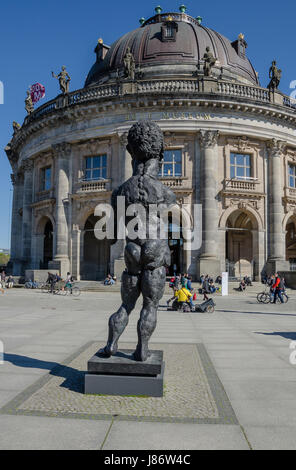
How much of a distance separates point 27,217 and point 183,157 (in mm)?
15687

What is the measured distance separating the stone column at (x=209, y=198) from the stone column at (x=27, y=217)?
16.3 metres

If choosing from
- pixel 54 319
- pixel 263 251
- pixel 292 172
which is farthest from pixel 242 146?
pixel 54 319

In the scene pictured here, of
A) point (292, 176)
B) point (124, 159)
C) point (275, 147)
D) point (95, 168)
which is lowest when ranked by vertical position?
point (292, 176)

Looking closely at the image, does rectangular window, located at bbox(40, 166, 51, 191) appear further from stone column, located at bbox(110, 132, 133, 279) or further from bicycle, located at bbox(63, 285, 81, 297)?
bicycle, located at bbox(63, 285, 81, 297)

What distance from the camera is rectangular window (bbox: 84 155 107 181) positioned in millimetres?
29297

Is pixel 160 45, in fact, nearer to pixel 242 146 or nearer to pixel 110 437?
pixel 242 146

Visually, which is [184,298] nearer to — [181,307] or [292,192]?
[181,307]

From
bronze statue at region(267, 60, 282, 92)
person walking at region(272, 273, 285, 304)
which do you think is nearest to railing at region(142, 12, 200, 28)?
bronze statue at region(267, 60, 282, 92)

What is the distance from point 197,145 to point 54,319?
19.7 meters

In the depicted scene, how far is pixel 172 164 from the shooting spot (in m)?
27.6

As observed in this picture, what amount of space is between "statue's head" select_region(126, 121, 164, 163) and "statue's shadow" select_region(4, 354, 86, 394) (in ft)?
10.4

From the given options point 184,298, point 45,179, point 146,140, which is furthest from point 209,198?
point 146,140

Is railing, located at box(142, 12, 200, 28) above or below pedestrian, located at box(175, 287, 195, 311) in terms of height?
above

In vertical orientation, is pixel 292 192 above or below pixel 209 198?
above
